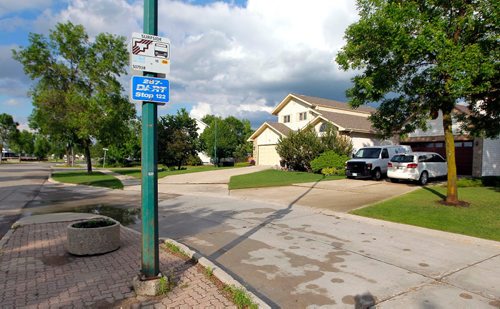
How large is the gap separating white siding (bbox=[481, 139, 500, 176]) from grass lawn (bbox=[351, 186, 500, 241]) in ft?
29.5

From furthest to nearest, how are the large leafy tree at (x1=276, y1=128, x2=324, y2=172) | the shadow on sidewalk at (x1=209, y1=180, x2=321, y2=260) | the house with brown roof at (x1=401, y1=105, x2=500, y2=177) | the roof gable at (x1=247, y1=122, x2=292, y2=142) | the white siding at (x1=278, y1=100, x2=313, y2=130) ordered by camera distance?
the white siding at (x1=278, y1=100, x2=313, y2=130)
the roof gable at (x1=247, y1=122, x2=292, y2=142)
the large leafy tree at (x1=276, y1=128, x2=324, y2=172)
the house with brown roof at (x1=401, y1=105, x2=500, y2=177)
the shadow on sidewalk at (x1=209, y1=180, x2=321, y2=260)

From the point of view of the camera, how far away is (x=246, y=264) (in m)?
5.55

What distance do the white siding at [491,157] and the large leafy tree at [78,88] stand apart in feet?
89.1

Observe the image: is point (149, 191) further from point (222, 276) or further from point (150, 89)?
point (222, 276)

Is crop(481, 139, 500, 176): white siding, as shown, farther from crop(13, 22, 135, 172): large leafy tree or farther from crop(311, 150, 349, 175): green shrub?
crop(13, 22, 135, 172): large leafy tree

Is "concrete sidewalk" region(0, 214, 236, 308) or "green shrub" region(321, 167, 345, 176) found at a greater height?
"green shrub" region(321, 167, 345, 176)

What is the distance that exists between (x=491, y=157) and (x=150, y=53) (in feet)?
74.1

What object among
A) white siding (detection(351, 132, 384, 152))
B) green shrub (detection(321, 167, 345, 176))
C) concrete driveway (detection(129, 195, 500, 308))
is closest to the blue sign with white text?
concrete driveway (detection(129, 195, 500, 308))

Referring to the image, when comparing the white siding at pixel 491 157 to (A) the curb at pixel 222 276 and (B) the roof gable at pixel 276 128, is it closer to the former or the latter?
(B) the roof gable at pixel 276 128

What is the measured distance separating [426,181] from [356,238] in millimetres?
11886

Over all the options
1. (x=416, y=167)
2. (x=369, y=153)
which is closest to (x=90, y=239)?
(x=416, y=167)

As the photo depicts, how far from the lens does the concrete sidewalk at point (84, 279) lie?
399cm

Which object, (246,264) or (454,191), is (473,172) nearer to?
(454,191)

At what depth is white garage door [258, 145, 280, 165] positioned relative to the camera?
110 ft
